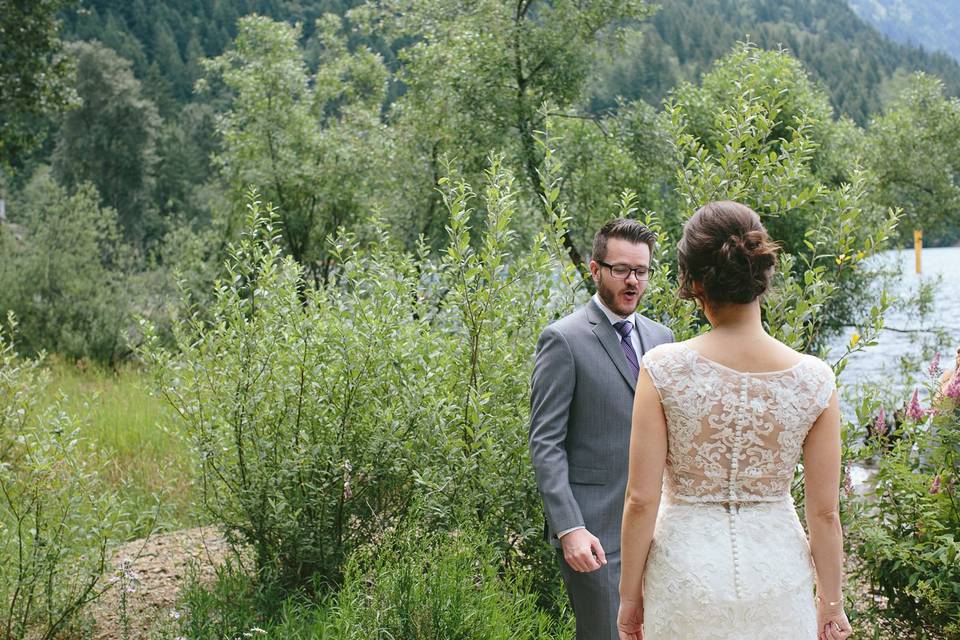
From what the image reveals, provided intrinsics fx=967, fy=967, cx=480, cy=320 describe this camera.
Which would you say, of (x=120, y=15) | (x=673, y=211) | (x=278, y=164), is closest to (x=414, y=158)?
(x=278, y=164)

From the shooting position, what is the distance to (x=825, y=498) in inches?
104

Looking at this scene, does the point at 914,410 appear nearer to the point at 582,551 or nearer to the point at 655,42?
the point at 582,551

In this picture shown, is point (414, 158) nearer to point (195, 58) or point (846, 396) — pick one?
point (846, 396)

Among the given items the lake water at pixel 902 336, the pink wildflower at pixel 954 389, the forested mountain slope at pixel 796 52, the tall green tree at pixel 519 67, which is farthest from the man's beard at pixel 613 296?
the forested mountain slope at pixel 796 52

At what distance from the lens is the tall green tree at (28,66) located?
1714 cm

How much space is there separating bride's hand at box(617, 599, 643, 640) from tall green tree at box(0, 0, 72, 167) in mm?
17565

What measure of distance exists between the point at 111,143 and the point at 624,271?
167ft


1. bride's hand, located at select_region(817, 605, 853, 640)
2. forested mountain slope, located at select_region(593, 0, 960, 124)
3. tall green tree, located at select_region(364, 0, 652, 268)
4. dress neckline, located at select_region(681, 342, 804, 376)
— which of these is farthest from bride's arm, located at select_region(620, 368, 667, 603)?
forested mountain slope, located at select_region(593, 0, 960, 124)

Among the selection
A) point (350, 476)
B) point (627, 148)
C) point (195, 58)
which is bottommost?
point (350, 476)

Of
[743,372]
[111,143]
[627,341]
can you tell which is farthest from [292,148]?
[111,143]

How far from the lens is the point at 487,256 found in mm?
4758

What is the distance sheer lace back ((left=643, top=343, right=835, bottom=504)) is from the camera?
8.42ft

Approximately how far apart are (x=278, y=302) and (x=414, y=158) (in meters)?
12.6

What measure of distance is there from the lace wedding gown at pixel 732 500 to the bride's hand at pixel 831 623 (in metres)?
0.09
